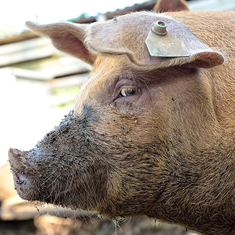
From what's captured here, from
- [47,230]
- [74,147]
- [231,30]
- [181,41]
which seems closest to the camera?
[181,41]

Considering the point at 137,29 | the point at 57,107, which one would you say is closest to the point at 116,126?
the point at 137,29

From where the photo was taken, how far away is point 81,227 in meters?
5.49

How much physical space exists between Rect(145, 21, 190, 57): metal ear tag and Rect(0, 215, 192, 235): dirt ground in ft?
12.6

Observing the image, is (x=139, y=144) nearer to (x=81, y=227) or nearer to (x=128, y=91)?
(x=128, y=91)

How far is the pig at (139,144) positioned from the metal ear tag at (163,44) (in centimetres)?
11

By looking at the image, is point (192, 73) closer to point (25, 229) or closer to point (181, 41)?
point (181, 41)

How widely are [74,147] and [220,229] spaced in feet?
5.07

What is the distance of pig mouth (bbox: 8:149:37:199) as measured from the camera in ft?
7.29

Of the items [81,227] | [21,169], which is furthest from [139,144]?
[81,227]

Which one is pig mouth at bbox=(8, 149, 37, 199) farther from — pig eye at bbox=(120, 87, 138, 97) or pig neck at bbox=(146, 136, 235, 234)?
pig neck at bbox=(146, 136, 235, 234)

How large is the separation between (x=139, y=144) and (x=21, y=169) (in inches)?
36.5

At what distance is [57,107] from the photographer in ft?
27.9

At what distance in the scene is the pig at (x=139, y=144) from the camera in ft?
7.54

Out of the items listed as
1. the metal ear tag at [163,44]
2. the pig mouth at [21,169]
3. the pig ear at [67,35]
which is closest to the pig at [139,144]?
the pig mouth at [21,169]
